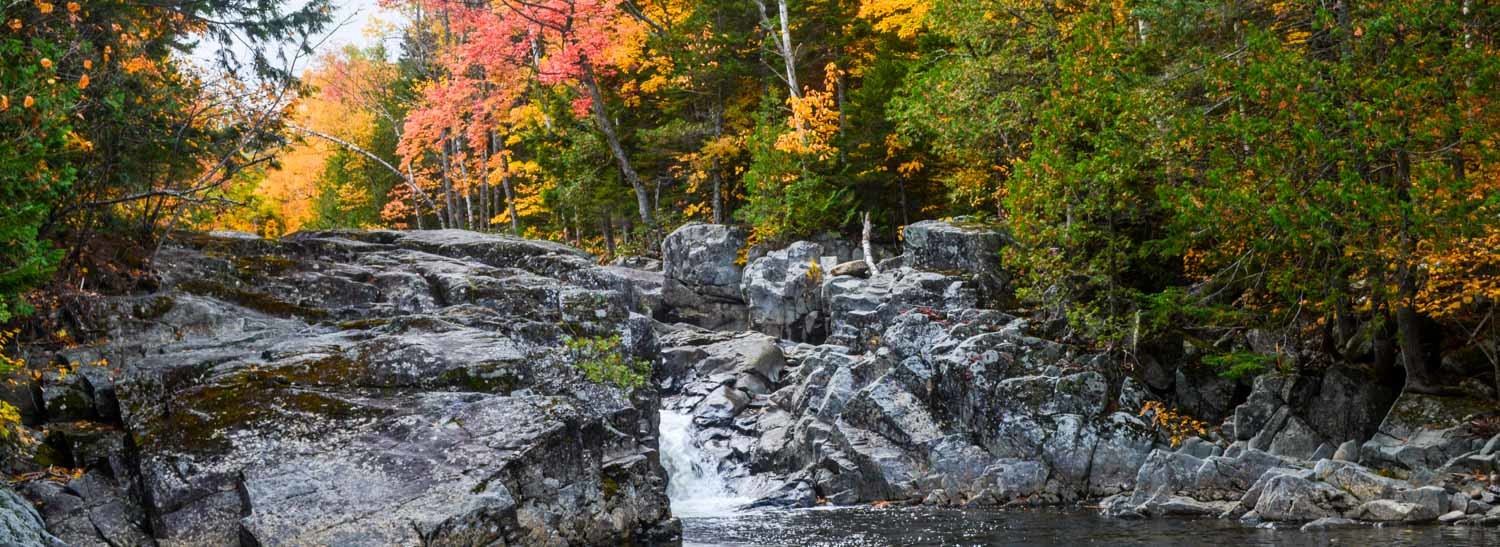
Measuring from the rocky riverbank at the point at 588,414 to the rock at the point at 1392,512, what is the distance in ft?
0.14

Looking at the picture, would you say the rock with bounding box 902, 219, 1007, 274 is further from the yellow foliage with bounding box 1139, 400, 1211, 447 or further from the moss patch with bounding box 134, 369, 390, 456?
the moss patch with bounding box 134, 369, 390, 456

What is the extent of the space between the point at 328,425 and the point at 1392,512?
45.2ft

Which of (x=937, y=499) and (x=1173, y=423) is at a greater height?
(x=1173, y=423)

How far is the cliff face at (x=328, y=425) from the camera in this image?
1163 centimetres

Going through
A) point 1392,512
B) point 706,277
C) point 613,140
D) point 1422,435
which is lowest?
point 1392,512

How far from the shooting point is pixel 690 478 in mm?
21297

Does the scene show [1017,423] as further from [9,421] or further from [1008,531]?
[9,421]

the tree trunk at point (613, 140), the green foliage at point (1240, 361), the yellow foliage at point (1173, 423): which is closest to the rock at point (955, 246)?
the yellow foliage at point (1173, 423)

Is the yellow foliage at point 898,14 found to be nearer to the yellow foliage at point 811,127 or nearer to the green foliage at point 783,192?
the yellow foliage at point 811,127

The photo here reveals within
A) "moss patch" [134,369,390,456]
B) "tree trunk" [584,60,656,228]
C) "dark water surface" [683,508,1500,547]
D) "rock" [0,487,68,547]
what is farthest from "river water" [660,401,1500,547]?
"tree trunk" [584,60,656,228]

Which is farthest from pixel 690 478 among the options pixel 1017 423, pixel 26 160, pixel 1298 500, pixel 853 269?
pixel 26 160

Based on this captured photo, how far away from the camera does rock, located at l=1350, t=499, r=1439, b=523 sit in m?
13.3

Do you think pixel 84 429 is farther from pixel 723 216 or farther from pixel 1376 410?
pixel 723 216

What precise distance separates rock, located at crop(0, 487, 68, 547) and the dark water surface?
7.71 meters
